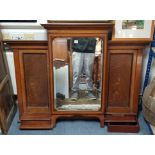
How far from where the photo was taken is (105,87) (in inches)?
72.6

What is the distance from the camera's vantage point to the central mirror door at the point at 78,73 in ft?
5.82

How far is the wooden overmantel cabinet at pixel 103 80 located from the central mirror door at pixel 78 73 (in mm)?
57

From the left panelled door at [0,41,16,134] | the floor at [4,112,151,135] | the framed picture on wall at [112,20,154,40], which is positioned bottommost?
the floor at [4,112,151,135]

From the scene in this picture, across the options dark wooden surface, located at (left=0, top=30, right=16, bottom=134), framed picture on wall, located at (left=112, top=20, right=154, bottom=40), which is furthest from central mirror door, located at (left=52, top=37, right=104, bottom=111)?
dark wooden surface, located at (left=0, top=30, right=16, bottom=134)

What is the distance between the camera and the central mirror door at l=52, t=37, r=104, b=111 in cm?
177

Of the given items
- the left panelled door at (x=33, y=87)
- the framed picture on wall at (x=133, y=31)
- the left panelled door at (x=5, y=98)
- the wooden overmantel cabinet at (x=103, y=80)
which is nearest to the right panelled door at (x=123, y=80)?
the wooden overmantel cabinet at (x=103, y=80)

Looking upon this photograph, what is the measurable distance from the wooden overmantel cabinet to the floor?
0.05 m

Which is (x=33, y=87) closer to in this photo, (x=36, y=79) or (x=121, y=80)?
(x=36, y=79)

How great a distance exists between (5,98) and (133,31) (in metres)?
1.19

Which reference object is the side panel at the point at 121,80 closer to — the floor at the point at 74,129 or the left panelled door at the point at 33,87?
the floor at the point at 74,129

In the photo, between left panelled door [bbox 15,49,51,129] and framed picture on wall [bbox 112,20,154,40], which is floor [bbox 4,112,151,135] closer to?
left panelled door [bbox 15,49,51,129]
